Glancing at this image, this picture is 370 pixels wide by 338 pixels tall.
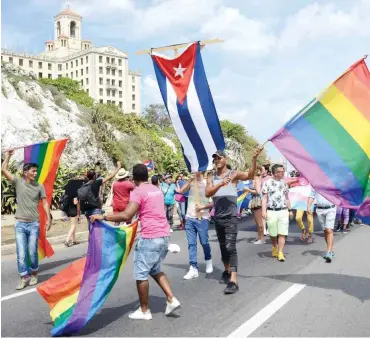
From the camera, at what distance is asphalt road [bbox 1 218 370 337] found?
531cm

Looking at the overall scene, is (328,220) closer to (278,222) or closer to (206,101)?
(278,222)

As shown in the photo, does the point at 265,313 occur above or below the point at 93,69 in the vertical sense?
below

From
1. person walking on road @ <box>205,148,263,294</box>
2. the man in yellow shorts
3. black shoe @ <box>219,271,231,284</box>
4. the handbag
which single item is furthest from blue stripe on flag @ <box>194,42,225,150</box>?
the handbag

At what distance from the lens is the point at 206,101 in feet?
27.2

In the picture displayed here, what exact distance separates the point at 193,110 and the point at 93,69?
418 feet

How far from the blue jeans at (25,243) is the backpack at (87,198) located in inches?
106

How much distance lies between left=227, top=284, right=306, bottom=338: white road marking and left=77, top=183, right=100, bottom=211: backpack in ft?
15.7

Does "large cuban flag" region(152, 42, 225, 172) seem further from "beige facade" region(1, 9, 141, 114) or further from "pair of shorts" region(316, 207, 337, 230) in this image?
"beige facade" region(1, 9, 141, 114)

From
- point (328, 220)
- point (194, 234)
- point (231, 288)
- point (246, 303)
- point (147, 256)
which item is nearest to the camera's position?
point (147, 256)

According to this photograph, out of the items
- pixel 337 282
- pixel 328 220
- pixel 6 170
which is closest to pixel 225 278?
pixel 337 282

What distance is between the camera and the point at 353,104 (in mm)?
6613

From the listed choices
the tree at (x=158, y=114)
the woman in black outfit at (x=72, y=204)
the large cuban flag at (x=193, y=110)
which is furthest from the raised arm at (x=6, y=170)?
the tree at (x=158, y=114)

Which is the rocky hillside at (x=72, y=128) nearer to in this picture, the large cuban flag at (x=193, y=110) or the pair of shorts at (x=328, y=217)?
the large cuban flag at (x=193, y=110)

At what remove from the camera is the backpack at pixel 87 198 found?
10.3m
